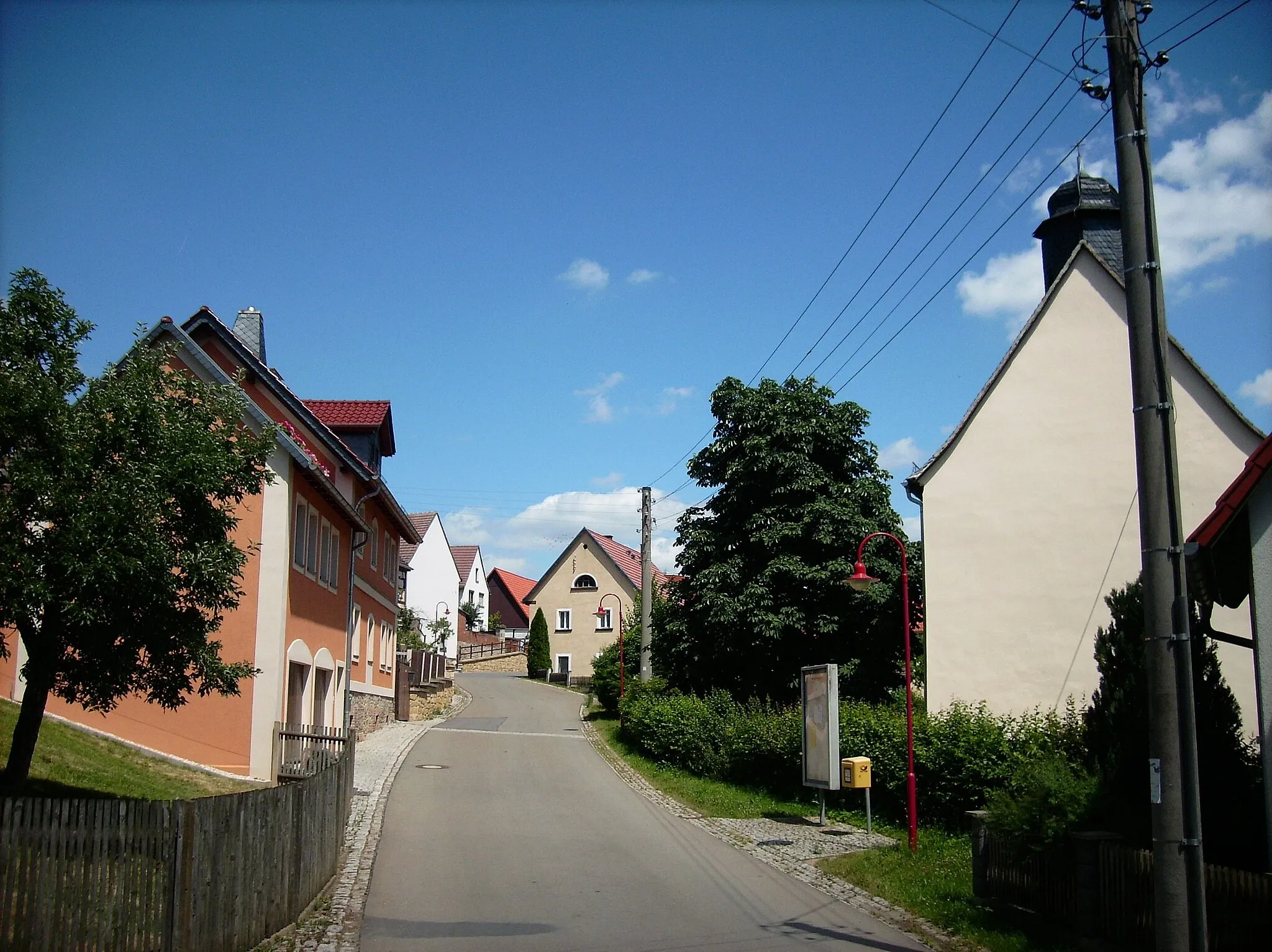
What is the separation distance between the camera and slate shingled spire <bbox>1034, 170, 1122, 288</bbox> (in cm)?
2177

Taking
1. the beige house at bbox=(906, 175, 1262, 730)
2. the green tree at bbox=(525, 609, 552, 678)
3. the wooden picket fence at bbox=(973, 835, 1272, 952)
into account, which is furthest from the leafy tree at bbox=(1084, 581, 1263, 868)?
the green tree at bbox=(525, 609, 552, 678)

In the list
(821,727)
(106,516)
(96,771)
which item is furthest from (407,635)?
(106,516)

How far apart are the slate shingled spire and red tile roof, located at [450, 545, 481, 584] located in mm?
54983

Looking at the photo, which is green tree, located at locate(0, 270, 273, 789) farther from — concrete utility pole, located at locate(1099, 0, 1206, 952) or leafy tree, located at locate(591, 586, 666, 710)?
leafy tree, located at locate(591, 586, 666, 710)

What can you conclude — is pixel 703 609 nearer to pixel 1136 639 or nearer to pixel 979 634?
pixel 979 634

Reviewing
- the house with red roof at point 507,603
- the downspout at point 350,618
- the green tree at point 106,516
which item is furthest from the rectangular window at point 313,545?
the house with red roof at point 507,603

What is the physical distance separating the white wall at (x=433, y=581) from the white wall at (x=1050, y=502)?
47.5 m

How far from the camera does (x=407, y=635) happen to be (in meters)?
46.6

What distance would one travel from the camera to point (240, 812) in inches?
340

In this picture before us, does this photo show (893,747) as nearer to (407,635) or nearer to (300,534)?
(300,534)

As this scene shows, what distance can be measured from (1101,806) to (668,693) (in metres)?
18.2

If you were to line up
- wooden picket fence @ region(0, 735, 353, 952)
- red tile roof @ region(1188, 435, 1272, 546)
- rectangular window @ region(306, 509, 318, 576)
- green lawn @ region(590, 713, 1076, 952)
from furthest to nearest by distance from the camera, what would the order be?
1. rectangular window @ region(306, 509, 318, 576)
2. green lawn @ region(590, 713, 1076, 952)
3. red tile roof @ region(1188, 435, 1272, 546)
4. wooden picket fence @ region(0, 735, 353, 952)

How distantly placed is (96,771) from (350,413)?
16.7 meters

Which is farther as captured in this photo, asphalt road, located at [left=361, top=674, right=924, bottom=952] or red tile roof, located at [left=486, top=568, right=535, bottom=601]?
red tile roof, located at [left=486, top=568, right=535, bottom=601]
